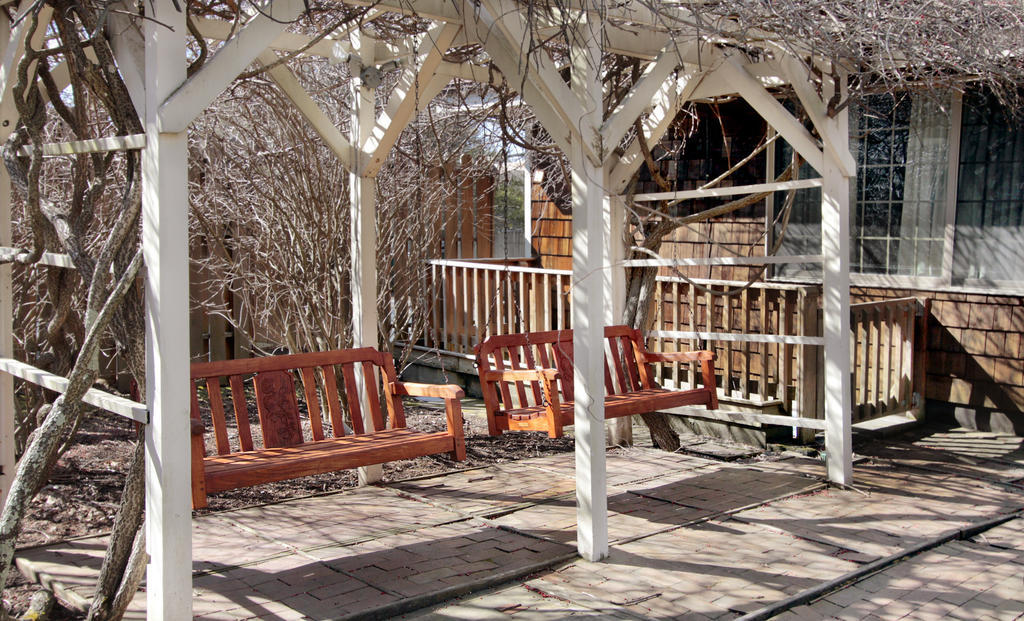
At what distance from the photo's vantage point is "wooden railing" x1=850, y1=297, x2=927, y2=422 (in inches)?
295

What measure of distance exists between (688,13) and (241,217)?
13.1 ft

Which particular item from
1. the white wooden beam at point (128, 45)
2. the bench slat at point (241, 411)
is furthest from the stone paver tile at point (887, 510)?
the white wooden beam at point (128, 45)

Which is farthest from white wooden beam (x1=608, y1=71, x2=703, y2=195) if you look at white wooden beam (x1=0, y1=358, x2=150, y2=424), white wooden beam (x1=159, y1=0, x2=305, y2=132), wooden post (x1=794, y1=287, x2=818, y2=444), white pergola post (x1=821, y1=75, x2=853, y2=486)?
white wooden beam (x1=0, y1=358, x2=150, y2=424)

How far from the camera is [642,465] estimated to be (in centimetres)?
670

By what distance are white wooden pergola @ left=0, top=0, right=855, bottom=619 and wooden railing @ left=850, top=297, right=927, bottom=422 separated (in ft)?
5.18

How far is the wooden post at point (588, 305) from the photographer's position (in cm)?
454

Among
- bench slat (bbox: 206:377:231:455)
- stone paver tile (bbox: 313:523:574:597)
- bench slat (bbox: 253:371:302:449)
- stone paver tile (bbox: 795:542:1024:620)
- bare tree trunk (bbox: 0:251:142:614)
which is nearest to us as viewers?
bare tree trunk (bbox: 0:251:142:614)

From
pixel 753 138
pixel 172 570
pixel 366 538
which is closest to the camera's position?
pixel 172 570

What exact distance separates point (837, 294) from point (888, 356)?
1.89 m

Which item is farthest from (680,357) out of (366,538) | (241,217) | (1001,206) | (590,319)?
(241,217)

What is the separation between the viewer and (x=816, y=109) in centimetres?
593

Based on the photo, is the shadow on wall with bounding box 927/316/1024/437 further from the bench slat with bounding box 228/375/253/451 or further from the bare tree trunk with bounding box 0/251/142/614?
the bare tree trunk with bounding box 0/251/142/614

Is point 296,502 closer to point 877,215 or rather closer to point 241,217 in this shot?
point 241,217

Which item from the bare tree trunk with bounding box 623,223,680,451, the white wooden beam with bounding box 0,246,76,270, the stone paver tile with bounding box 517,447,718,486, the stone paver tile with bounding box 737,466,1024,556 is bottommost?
the stone paver tile with bounding box 737,466,1024,556
